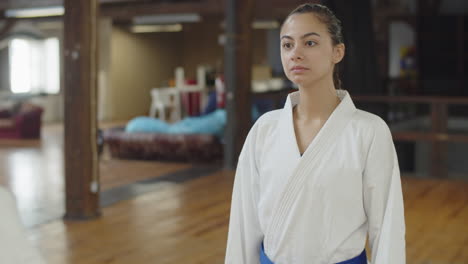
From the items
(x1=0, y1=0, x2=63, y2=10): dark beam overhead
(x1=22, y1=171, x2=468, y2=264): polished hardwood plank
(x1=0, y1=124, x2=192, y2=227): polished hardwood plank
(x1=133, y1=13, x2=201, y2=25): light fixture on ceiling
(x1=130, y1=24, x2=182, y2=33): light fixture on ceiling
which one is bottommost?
(x1=22, y1=171, x2=468, y2=264): polished hardwood plank

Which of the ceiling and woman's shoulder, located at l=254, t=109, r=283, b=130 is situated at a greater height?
the ceiling

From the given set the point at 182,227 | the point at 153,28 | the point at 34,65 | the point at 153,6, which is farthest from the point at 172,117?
the point at 182,227

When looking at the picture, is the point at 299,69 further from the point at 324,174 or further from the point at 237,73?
the point at 237,73

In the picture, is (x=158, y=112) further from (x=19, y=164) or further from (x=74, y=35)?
(x=74, y=35)

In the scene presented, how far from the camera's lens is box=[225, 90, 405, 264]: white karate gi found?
4.82 feet

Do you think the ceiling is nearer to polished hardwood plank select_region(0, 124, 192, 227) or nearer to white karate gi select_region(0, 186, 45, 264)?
polished hardwood plank select_region(0, 124, 192, 227)

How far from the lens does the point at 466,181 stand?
6867 millimetres

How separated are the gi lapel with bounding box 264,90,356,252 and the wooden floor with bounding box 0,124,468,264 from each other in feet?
8.38

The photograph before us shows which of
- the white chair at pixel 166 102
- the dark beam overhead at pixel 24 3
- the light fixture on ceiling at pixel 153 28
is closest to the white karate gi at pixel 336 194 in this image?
the dark beam overhead at pixel 24 3

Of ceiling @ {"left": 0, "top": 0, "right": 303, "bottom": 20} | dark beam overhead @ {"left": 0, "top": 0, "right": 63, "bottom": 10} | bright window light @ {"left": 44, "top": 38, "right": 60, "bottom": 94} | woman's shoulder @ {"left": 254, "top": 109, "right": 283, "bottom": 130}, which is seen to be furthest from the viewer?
bright window light @ {"left": 44, "top": 38, "right": 60, "bottom": 94}

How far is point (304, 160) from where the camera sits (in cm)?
148

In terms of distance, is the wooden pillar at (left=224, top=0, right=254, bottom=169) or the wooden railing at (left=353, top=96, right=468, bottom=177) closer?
the wooden railing at (left=353, top=96, right=468, bottom=177)

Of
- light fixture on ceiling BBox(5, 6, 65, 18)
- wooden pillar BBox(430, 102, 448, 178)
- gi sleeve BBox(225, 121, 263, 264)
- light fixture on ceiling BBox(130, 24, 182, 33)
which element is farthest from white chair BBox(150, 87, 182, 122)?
gi sleeve BBox(225, 121, 263, 264)

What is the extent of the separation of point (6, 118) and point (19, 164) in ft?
10.3
